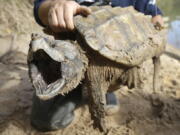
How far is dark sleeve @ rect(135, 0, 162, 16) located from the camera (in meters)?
2.67

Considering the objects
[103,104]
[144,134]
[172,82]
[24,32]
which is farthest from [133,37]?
[24,32]

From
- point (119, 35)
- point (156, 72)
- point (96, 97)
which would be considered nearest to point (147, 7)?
point (156, 72)

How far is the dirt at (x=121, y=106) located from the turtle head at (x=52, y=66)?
24.8 inches

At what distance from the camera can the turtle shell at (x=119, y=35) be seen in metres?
1.85

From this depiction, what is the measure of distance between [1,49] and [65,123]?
1.83 meters

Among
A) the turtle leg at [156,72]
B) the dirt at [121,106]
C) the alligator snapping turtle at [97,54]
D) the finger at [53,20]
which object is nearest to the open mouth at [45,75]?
the alligator snapping turtle at [97,54]

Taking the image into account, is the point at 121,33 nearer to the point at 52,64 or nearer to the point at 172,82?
the point at 52,64

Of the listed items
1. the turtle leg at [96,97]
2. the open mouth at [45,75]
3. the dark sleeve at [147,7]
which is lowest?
the turtle leg at [96,97]

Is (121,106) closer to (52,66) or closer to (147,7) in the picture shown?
(147,7)

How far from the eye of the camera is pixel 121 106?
2791 millimetres

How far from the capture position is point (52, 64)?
1771 millimetres

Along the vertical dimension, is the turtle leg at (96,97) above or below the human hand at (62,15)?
below

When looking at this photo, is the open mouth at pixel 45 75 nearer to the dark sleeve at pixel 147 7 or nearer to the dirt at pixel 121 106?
the dirt at pixel 121 106

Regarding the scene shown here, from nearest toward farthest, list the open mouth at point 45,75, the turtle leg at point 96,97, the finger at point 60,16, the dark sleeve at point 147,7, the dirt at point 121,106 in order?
the open mouth at point 45,75
the finger at point 60,16
the turtle leg at point 96,97
the dirt at point 121,106
the dark sleeve at point 147,7
